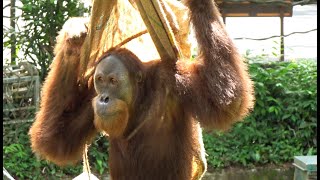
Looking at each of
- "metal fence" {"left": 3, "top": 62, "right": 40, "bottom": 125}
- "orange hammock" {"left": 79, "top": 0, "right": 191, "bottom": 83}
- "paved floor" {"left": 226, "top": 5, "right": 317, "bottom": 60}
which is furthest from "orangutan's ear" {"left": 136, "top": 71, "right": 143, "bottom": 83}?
"paved floor" {"left": 226, "top": 5, "right": 317, "bottom": 60}

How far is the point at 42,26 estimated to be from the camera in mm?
7223

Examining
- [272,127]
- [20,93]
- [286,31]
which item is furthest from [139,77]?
[286,31]

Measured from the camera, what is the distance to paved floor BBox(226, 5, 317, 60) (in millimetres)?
10148

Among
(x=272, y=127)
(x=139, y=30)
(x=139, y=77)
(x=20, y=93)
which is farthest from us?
(x=272, y=127)

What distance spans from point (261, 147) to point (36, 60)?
2293mm

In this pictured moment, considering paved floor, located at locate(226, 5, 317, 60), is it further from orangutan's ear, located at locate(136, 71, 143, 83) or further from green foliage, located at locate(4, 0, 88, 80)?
orangutan's ear, located at locate(136, 71, 143, 83)

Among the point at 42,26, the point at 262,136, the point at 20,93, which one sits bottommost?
the point at 262,136

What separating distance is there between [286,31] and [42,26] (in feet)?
17.0

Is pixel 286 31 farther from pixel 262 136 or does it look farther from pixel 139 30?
pixel 139 30

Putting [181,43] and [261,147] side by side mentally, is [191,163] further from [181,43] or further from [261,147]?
[261,147]

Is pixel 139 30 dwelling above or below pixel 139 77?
above

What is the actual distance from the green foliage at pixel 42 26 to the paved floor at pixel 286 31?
9.54ft

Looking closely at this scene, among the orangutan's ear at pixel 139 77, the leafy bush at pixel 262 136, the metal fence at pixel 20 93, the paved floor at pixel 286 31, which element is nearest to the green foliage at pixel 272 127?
the leafy bush at pixel 262 136

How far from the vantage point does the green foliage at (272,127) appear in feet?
24.0
